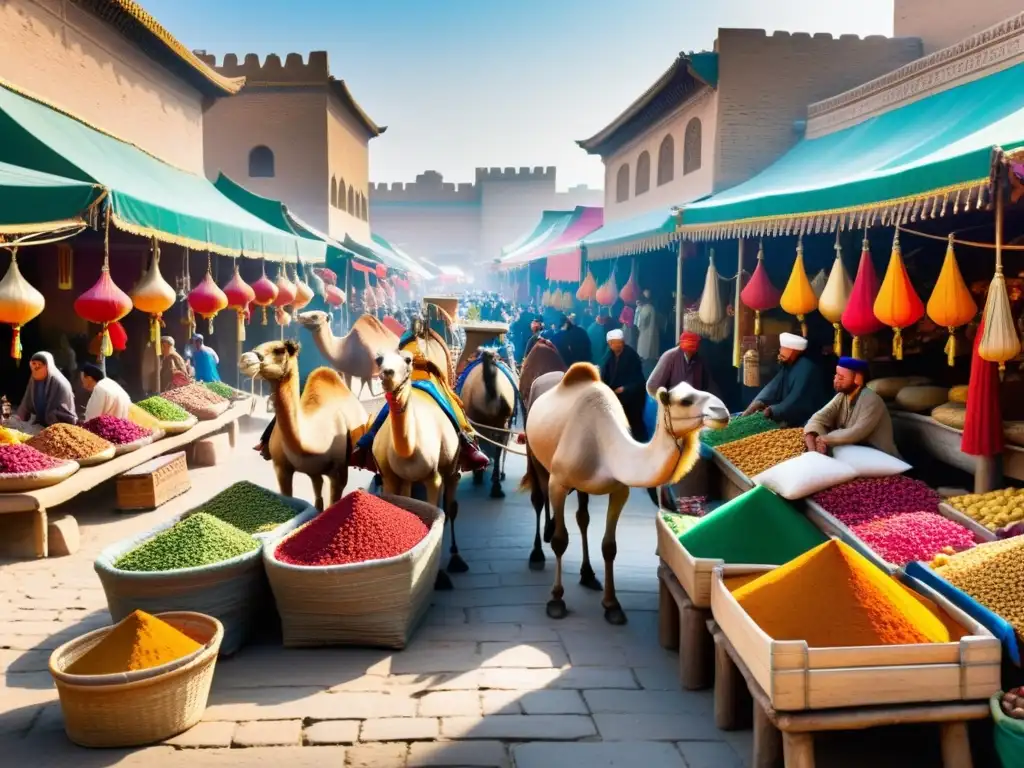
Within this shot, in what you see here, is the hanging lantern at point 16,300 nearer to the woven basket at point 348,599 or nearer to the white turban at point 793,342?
the woven basket at point 348,599

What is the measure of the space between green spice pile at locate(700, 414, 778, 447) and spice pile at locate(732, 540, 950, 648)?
373cm

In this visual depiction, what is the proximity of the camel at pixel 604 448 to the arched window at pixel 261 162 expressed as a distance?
2051 cm

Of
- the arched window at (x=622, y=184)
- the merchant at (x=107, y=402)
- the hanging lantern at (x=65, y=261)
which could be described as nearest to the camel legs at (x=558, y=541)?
the merchant at (x=107, y=402)

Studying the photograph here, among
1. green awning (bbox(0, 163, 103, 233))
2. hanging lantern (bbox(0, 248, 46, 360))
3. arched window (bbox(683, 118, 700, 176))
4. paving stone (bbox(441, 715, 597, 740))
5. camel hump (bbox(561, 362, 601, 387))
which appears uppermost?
arched window (bbox(683, 118, 700, 176))

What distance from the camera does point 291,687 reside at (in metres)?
4.43

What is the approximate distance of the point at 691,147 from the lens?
14.7 metres

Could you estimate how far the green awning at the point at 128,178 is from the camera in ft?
27.3

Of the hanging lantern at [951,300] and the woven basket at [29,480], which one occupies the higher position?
the hanging lantern at [951,300]

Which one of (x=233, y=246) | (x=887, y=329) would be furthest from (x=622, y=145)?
(x=887, y=329)

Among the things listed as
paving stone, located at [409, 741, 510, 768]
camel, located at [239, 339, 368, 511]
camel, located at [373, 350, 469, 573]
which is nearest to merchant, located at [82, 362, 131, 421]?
camel, located at [239, 339, 368, 511]

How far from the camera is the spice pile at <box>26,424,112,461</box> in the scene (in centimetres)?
690

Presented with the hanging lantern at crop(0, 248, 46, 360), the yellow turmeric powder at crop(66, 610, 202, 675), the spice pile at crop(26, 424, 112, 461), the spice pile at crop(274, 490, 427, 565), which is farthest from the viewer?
the spice pile at crop(26, 424, 112, 461)

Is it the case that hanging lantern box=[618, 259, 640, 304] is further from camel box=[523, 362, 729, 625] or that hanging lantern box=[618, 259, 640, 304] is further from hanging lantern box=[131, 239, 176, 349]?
camel box=[523, 362, 729, 625]

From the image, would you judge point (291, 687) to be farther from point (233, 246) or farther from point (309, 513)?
point (233, 246)
